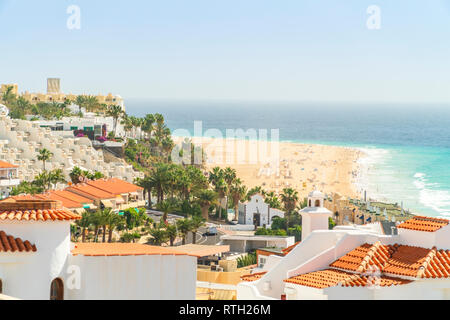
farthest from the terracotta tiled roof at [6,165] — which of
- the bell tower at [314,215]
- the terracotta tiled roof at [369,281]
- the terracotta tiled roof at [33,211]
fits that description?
the terracotta tiled roof at [369,281]

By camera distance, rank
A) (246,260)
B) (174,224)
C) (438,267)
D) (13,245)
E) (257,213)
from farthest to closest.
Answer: (257,213) < (174,224) < (246,260) < (438,267) < (13,245)

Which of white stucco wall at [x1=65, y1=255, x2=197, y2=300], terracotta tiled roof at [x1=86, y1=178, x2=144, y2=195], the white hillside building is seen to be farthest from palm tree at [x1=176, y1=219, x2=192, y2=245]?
white stucco wall at [x1=65, y1=255, x2=197, y2=300]

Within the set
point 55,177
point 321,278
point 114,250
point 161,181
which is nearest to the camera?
point 114,250

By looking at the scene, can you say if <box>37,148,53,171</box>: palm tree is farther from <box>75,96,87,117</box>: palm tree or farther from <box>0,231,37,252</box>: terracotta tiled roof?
<box>0,231,37,252</box>: terracotta tiled roof

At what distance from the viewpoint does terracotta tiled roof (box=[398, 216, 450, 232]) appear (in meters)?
20.1

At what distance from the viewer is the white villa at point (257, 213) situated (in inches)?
2405

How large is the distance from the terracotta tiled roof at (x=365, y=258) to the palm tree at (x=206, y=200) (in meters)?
42.0

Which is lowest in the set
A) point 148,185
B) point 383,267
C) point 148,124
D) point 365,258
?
point 148,185

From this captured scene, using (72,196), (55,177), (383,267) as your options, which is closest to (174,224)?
(72,196)

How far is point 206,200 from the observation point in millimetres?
62750

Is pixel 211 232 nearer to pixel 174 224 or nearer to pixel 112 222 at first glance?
pixel 174 224

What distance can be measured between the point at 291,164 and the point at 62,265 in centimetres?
11055

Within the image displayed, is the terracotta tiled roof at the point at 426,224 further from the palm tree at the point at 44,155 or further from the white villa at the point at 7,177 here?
the palm tree at the point at 44,155
